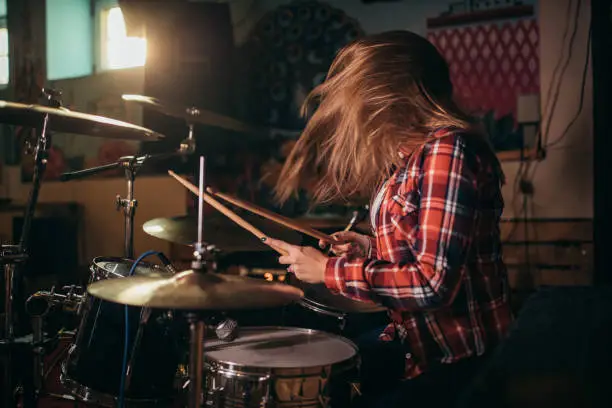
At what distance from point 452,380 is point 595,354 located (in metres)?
0.35

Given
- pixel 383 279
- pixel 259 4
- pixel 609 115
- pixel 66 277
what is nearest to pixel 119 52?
pixel 259 4

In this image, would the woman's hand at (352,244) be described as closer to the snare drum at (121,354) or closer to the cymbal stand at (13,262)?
the snare drum at (121,354)

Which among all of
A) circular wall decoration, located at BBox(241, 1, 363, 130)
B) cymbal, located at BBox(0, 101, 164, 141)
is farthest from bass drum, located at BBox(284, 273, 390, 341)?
circular wall decoration, located at BBox(241, 1, 363, 130)

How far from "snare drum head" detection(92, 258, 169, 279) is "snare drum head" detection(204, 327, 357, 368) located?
31 cm

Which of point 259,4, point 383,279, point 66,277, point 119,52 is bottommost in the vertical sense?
point 66,277

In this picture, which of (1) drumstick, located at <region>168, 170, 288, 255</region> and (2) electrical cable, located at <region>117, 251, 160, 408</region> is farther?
(2) electrical cable, located at <region>117, 251, 160, 408</region>

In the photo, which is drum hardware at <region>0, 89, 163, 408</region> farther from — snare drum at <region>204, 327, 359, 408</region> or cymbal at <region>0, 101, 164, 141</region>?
snare drum at <region>204, 327, 359, 408</region>

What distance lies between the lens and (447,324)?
138 cm

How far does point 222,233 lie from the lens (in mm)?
2332

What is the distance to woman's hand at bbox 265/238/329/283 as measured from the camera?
144 cm

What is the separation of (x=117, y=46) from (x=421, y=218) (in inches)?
158

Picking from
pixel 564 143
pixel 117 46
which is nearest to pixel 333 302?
pixel 564 143

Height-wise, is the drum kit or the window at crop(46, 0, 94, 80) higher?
the window at crop(46, 0, 94, 80)

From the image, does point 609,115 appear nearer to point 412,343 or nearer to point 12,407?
point 412,343
